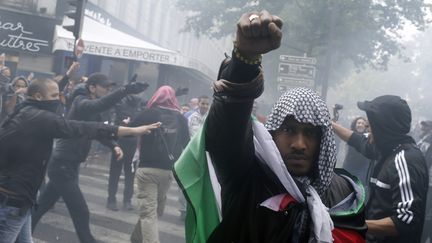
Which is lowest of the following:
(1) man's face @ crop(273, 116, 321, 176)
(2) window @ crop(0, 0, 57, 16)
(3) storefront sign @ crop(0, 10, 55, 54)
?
(1) man's face @ crop(273, 116, 321, 176)

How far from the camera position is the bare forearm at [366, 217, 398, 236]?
2.98 m

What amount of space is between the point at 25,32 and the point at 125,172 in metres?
11.5

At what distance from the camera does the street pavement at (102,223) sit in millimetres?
6016

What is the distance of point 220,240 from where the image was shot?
5.93 ft

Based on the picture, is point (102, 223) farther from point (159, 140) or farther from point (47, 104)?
point (47, 104)

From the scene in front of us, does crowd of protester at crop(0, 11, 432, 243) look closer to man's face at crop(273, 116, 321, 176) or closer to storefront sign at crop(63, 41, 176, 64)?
man's face at crop(273, 116, 321, 176)

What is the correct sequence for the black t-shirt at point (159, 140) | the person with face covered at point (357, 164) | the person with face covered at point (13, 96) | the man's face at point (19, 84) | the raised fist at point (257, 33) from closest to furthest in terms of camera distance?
the raised fist at point (257, 33) < the black t-shirt at point (159, 140) < the person with face covered at point (357, 164) < the person with face covered at point (13, 96) < the man's face at point (19, 84)

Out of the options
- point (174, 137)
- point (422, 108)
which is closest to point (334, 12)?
point (174, 137)

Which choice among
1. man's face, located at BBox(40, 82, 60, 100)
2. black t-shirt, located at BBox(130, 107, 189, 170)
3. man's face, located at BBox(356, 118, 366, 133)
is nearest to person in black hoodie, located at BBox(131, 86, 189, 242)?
black t-shirt, located at BBox(130, 107, 189, 170)

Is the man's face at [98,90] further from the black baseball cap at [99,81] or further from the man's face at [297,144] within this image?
the man's face at [297,144]

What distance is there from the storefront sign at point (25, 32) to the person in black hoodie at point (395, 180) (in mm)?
15599

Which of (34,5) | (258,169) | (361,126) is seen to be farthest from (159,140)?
(34,5)

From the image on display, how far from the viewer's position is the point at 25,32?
1741 cm

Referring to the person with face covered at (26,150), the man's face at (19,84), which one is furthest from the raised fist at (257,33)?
the man's face at (19,84)
